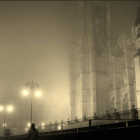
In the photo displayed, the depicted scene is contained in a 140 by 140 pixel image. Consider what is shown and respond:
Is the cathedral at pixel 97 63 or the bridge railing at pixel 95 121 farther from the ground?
the cathedral at pixel 97 63

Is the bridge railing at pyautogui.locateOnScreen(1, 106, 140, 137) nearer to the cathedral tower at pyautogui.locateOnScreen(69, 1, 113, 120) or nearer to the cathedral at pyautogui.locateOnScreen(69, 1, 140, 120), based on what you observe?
the cathedral at pyautogui.locateOnScreen(69, 1, 140, 120)

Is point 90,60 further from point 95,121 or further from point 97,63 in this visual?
point 95,121

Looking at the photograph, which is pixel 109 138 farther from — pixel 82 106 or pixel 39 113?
pixel 39 113

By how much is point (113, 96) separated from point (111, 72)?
536 centimetres

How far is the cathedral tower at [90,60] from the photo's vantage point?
4034 cm

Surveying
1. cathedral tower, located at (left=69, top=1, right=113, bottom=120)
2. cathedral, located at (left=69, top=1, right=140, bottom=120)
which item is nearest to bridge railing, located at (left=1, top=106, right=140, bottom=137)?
cathedral, located at (left=69, top=1, right=140, bottom=120)

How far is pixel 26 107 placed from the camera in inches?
2231

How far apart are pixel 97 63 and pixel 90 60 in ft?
5.49

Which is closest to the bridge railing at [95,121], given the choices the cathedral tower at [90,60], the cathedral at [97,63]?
the cathedral at [97,63]

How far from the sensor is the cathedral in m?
37.1

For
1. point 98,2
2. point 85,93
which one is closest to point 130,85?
point 85,93

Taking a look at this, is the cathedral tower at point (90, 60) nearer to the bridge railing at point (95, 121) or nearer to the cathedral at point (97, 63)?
the cathedral at point (97, 63)

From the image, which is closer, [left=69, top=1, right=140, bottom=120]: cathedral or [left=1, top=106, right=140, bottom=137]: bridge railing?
[left=1, top=106, right=140, bottom=137]: bridge railing

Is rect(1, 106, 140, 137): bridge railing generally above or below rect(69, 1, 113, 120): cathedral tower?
below
